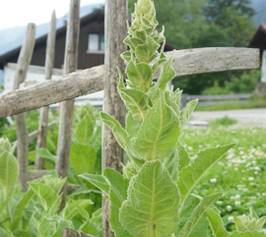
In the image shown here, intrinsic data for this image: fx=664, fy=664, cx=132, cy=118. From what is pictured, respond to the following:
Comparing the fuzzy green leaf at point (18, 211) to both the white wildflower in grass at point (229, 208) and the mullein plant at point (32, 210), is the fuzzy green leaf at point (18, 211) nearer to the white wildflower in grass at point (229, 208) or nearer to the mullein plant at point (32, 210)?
the mullein plant at point (32, 210)

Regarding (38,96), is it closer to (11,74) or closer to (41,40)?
(11,74)

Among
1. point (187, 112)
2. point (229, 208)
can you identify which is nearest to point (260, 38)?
point (229, 208)

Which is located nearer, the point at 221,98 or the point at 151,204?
the point at 151,204

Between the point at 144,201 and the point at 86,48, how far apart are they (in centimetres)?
3220

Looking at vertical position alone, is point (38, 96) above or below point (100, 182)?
above

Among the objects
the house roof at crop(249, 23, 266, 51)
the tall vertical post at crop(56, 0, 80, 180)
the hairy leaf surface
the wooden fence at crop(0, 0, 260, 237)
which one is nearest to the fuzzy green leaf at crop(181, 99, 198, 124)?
the wooden fence at crop(0, 0, 260, 237)

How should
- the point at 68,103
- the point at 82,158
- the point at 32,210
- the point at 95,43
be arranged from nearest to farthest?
the point at 32,210 < the point at 68,103 < the point at 82,158 < the point at 95,43

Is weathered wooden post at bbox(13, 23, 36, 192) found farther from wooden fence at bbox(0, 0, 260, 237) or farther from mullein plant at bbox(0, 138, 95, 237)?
mullein plant at bbox(0, 138, 95, 237)

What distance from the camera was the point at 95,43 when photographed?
33125 millimetres

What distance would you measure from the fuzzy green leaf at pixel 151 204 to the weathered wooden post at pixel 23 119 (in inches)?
101

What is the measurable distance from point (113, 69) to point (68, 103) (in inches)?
45.9

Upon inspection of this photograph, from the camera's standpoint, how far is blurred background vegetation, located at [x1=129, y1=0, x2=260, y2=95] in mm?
37844

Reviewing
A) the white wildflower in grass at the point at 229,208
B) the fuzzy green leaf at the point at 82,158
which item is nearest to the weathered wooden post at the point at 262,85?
the white wildflower in grass at the point at 229,208

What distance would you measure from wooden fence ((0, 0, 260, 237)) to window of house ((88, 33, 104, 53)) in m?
29.2
